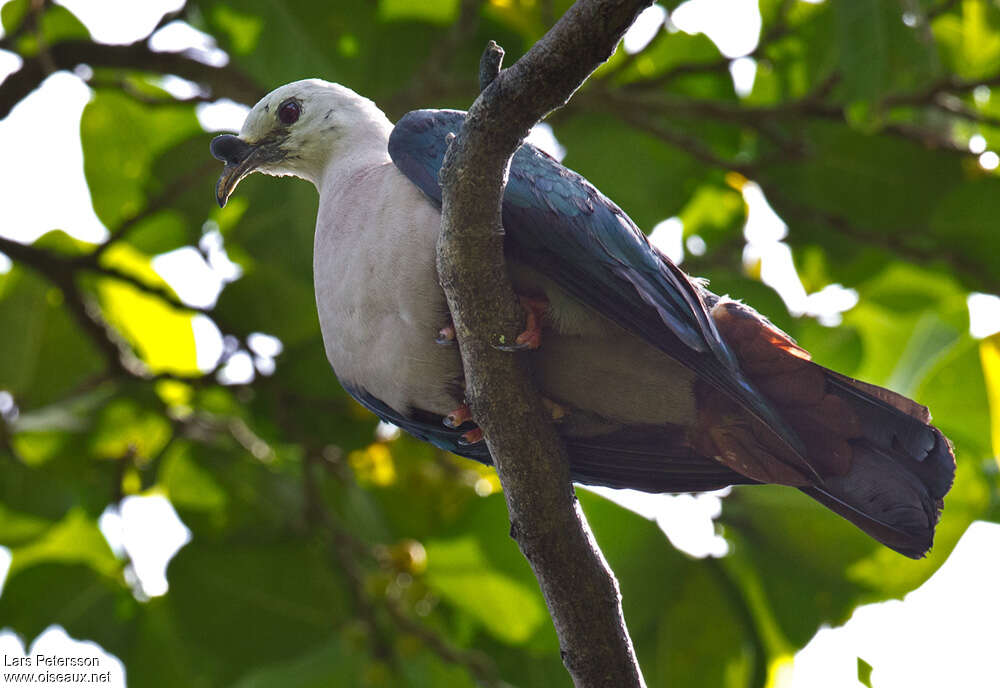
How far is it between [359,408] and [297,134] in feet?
5.91

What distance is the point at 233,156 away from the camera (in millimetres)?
3383

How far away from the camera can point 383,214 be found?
107 inches

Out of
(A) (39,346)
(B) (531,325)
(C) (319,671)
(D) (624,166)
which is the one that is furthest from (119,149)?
(B) (531,325)

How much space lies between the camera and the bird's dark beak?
10.9 ft

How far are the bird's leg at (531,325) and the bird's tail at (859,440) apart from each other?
487mm

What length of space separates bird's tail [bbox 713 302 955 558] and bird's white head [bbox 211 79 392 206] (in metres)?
1.28

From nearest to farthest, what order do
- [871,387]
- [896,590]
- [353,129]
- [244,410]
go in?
[871,387], [353,129], [896,590], [244,410]

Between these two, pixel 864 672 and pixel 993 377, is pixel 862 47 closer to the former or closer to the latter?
pixel 993 377

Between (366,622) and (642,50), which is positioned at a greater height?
(642,50)

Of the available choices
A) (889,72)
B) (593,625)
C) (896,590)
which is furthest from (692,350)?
(896,590)

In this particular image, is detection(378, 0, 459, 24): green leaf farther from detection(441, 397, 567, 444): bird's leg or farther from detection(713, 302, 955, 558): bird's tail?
detection(713, 302, 955, 558): bird's tail

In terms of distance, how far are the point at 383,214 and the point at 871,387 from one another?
1225 millimetres

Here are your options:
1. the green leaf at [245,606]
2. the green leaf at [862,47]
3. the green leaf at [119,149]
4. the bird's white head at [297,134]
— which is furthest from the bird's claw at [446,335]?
the green leaf at [119,149]

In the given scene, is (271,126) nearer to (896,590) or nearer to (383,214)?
(383,214)
